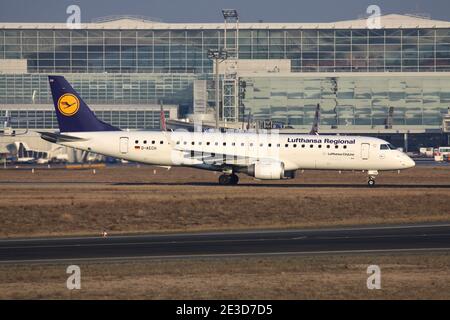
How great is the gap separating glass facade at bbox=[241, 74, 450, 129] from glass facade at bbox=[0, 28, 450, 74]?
23578 millimetres

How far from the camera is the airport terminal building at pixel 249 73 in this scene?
162 meters

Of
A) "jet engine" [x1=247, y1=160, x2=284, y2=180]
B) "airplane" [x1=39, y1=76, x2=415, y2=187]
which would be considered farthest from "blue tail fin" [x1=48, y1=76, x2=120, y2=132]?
"jet engine" [x1=247, y1=160, x2=284, y2=180]

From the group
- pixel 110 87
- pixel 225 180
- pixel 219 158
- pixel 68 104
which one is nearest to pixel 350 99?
pixel 110 87

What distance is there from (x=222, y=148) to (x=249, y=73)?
95316mm

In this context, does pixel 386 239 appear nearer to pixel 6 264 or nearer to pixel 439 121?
pixel 6 264

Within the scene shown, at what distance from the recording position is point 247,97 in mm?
164500

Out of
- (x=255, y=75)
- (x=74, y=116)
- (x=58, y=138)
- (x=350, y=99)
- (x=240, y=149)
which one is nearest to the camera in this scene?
(x=240, y=149)

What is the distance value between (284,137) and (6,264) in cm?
4031

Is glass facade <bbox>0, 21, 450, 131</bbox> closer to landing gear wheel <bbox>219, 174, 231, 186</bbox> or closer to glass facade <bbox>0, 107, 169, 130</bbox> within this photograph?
glass facade <bbox>0, 107, 169, 130</bbox>

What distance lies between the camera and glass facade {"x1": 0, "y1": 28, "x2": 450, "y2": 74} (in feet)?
618

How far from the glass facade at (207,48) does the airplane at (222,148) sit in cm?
11425

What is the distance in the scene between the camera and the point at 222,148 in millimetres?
72812

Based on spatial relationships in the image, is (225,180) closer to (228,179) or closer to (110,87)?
(228,179)

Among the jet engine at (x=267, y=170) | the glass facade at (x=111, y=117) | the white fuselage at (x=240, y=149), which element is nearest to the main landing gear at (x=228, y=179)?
the white fuselage at (x=240, y=149)
